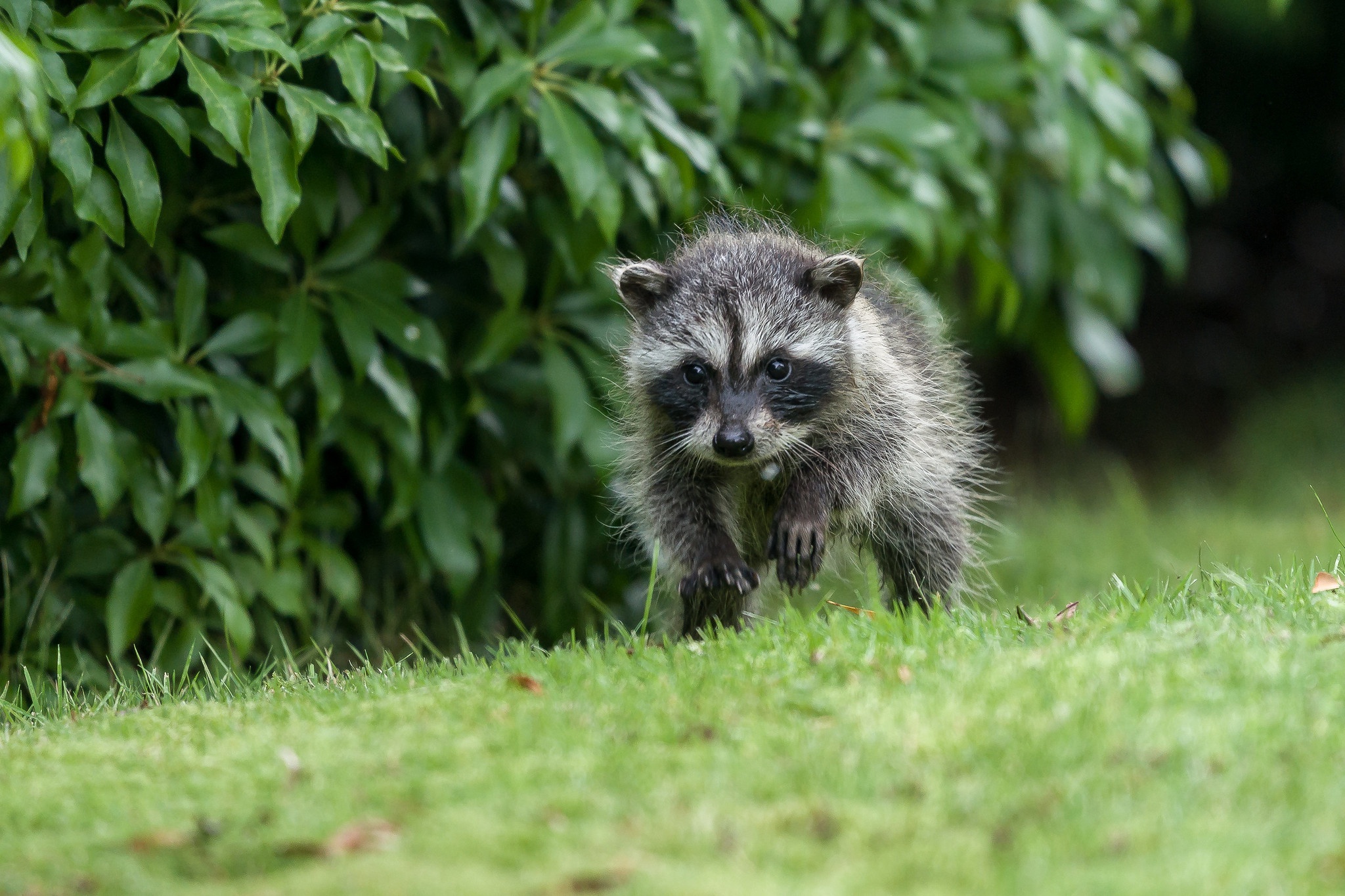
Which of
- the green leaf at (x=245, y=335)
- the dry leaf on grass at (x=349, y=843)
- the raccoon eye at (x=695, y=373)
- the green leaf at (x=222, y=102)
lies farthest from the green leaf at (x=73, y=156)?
the dry leaf on grass at (x=349, y=843)

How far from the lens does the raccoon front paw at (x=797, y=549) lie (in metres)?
5.01

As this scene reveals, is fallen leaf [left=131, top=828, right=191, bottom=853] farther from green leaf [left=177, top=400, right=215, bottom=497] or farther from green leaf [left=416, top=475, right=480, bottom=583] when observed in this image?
green leaf [left=416, top=475, right=480, bottom=583]

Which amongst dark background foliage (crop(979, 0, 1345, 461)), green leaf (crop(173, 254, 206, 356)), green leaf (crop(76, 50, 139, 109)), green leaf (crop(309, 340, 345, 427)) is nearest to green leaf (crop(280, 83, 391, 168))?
green leaf (crop(76, 50, 139, 109))

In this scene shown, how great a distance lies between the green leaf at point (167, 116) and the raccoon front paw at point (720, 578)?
2155 millimetres

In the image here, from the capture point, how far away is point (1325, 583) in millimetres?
4453

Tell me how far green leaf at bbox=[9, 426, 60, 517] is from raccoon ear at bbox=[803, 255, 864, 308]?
275cm

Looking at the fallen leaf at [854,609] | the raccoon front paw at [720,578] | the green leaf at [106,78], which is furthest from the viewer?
the raccoon front paw at [720,578]

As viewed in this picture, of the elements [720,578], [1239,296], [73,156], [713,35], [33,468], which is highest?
[713,35]

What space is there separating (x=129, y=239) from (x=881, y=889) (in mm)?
3987

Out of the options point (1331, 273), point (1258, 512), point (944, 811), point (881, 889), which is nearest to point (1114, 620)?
point (944, 811)

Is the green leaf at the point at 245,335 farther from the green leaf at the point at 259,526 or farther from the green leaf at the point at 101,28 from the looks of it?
the green leaf at the point at 101,28

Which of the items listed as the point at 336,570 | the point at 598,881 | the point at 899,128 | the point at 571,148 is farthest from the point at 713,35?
the point at 598,881

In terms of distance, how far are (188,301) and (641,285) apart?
65.1 inches

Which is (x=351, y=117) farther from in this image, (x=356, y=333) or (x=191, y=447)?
(x=191, y=447)
